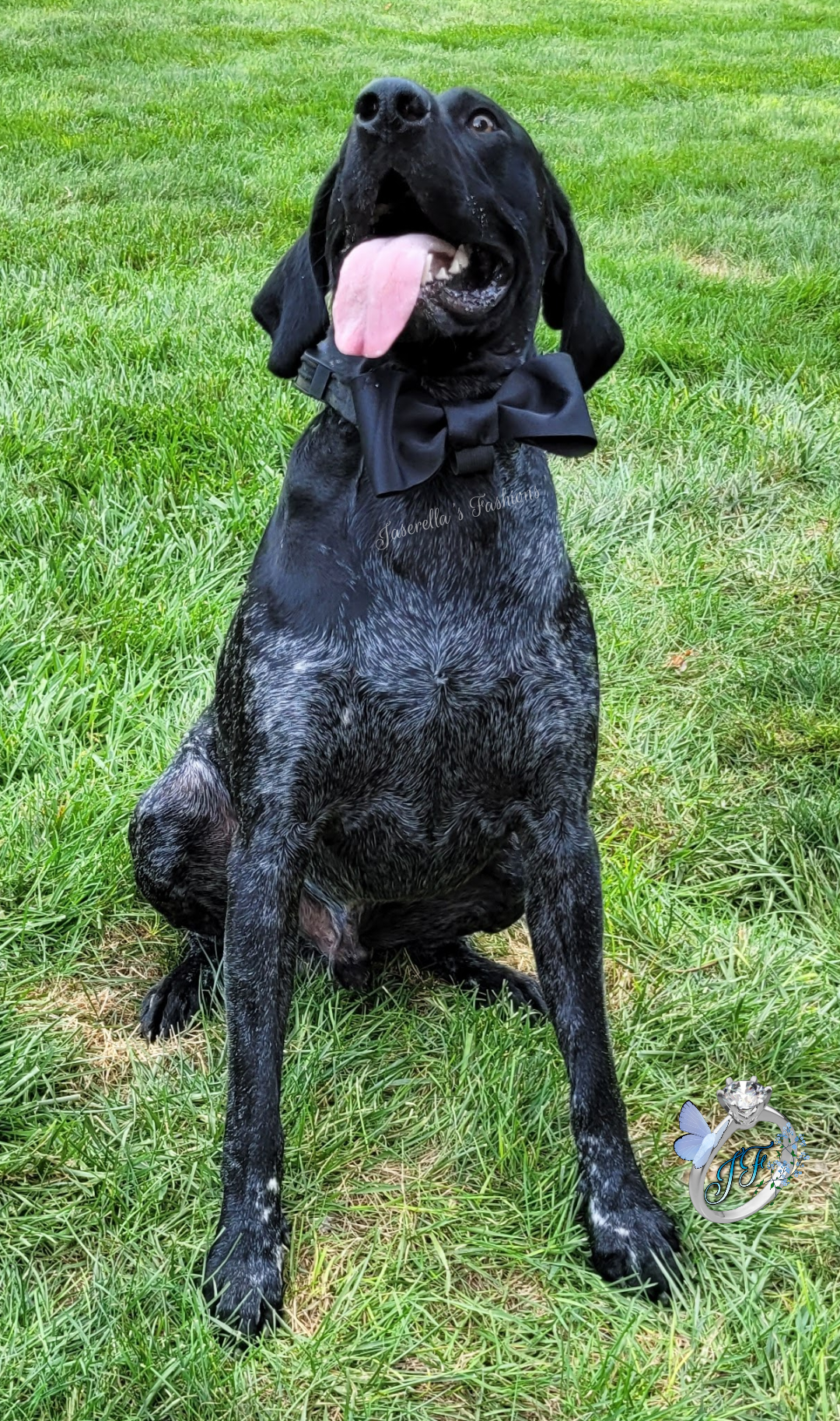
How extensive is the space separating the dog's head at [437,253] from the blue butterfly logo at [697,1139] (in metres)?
1.34

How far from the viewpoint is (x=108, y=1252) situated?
2441mm

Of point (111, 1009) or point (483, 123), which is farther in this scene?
point (111, 1009)

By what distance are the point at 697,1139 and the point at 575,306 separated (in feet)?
5.03

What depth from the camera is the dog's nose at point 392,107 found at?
2145mm

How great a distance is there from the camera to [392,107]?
2148 millimetres

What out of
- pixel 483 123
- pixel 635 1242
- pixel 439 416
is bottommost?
pixel 635 1242

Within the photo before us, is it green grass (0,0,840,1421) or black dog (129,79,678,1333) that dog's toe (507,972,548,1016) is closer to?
green grass (0,0,840,1421)

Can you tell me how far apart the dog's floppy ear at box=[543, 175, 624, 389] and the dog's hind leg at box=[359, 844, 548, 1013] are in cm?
99

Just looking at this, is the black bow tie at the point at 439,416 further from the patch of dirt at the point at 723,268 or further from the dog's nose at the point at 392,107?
the patch of dirt at the point at 723,268

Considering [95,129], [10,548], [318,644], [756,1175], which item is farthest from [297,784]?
[95,129]

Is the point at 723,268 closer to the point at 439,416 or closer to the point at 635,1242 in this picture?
the point at 439,416

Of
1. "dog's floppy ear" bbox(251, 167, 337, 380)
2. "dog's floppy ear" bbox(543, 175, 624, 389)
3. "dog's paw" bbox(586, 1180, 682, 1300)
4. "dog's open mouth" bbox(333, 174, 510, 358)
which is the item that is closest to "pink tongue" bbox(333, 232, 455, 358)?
"dog's open mouth" bbox(333, 174, 510, 358)

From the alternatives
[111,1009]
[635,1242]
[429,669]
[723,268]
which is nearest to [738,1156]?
[635,1242]

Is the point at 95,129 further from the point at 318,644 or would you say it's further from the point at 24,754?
the point at 318,644
